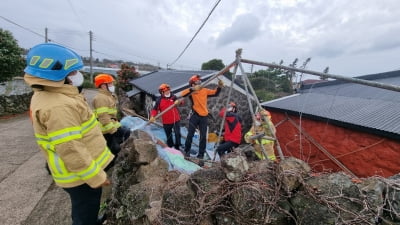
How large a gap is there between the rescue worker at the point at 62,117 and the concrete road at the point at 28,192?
75.3 inches

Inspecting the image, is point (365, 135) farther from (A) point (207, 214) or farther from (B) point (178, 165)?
(A) point (207, 214)

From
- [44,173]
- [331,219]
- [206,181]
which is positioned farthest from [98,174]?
[44,173]

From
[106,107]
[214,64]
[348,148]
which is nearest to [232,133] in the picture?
[348,148]

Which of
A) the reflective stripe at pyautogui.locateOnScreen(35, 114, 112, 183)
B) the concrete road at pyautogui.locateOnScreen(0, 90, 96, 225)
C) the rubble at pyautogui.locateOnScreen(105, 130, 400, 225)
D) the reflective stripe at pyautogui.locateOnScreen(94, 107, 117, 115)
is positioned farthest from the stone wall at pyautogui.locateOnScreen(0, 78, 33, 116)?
the rubble at pyautogui.locateOnScreen(105, 130, 400, 225)

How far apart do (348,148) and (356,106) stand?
1540 millimetres

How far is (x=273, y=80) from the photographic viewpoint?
16.4 m

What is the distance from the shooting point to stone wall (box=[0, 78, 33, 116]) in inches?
480

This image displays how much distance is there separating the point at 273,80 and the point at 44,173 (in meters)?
15.3

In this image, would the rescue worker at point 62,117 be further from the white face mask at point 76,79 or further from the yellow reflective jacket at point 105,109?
the yellow reflective jacket at point 105,109

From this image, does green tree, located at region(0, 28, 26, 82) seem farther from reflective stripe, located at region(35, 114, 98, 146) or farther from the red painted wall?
the red painted wall

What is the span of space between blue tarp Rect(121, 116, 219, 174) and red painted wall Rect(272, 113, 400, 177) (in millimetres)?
2249

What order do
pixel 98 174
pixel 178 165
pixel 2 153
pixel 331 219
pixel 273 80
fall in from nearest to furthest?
1. pixel 331 219
2. pixel 98 174
3. pixel 178 165
4. pixel 2 153
5. pixel 273 80

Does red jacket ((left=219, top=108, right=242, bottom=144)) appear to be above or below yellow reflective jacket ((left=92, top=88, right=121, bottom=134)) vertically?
below

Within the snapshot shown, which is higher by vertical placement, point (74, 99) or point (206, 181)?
point (74, 99)
